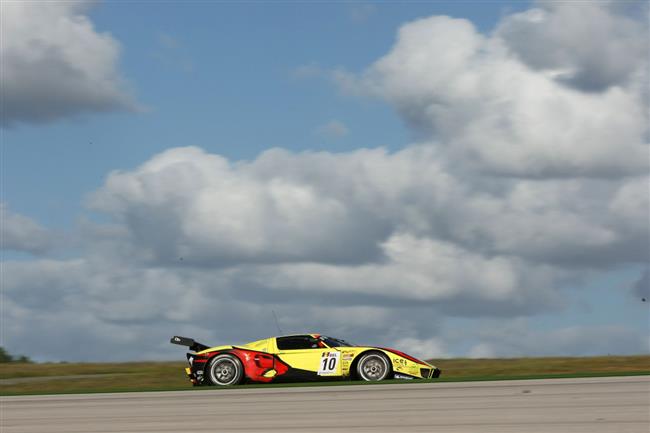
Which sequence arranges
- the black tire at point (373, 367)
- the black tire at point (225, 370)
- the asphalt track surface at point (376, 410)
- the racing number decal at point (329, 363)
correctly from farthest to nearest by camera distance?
the black tire at point (225, 370)
the racing number decal at point (329, 363)
the black tire at point (373, 367)
the asphalt track surface at point (376, 410)

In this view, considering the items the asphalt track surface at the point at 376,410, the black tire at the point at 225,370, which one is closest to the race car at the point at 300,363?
the black tire at the point at 225,370

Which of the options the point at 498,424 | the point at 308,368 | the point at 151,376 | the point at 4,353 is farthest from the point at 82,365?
the point at 498,424

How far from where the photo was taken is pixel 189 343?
21094 millimetres

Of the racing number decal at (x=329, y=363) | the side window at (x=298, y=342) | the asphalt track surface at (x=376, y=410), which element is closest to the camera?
the asphalt track surface at (x=376, y=410)

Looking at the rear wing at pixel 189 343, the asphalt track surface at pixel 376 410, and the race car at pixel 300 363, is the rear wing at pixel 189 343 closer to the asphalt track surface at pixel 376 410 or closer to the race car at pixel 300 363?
the race car at pixel 300 363

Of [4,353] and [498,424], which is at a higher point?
[4,353]

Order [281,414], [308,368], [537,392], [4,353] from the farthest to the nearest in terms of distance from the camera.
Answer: [4,353], [308,368], [537,392], [281,414]

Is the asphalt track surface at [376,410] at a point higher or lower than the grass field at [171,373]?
lower

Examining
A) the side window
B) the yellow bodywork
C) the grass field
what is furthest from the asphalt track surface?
the grass field

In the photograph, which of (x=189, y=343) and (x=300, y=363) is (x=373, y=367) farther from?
(x=189, y=343)

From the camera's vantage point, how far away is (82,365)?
30219mm

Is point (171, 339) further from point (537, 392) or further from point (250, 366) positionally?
point (537, 392)

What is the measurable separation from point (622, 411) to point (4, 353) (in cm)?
3257

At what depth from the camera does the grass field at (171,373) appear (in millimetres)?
22344
